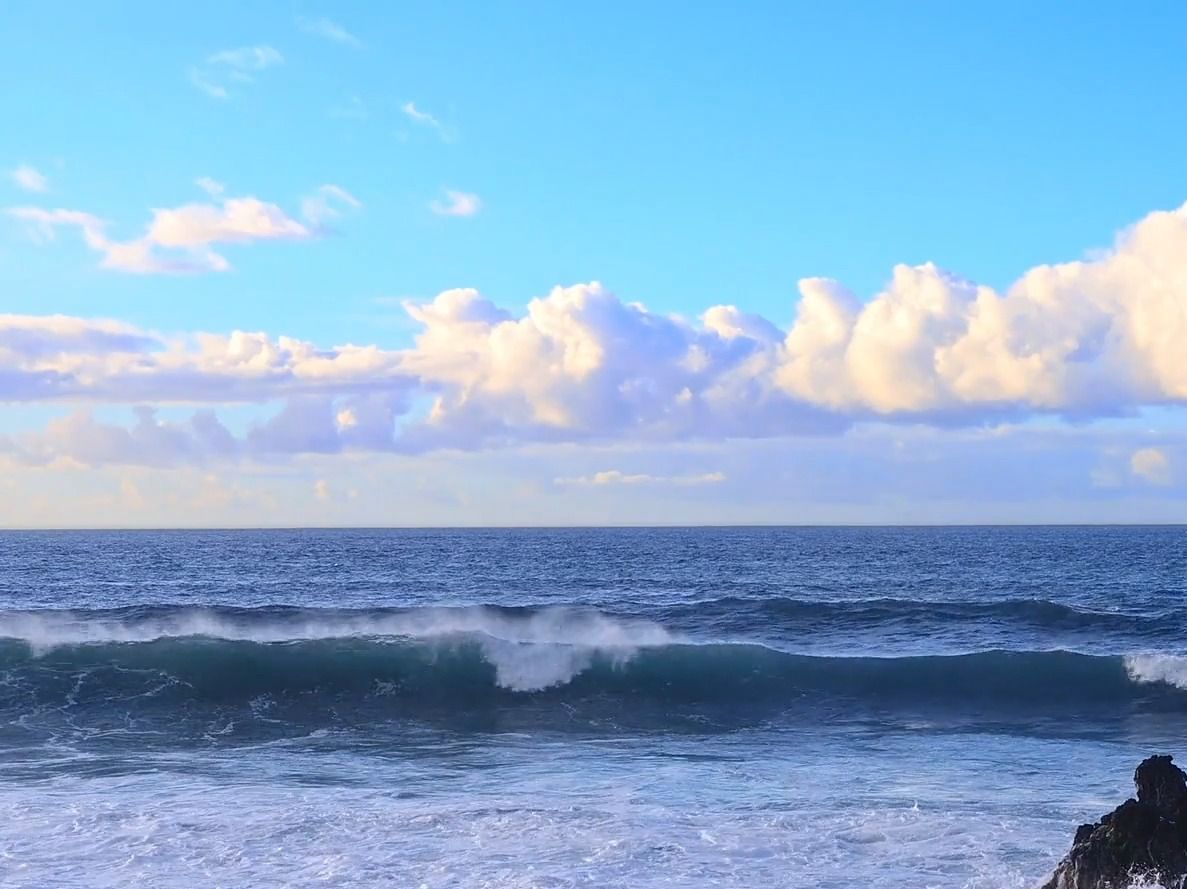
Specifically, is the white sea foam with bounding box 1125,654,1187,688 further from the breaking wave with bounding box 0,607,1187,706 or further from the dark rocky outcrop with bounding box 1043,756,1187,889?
the dark rocky outcrop with bounding box 1043,756,1187,889

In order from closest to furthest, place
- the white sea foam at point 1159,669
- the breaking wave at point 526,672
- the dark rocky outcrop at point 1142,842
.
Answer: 1. the dark rocky outcrop at point 1142,842
2. the breaking wave at point 526,672
3. the white sea foam at point 1159,669

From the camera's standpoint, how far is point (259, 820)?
43.2 ft

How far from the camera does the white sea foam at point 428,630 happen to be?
25.2 meters

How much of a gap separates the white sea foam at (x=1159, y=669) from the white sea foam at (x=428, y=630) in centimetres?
1044

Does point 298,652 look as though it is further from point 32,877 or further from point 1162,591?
point 1162,591

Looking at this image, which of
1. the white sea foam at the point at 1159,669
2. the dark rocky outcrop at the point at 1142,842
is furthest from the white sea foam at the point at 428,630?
the dark rocky outcrop at the point at 1142,842

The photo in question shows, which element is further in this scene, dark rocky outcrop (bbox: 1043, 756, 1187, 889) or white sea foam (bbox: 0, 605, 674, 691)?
white sea foam (bbox: 0, 605, 674, 691)

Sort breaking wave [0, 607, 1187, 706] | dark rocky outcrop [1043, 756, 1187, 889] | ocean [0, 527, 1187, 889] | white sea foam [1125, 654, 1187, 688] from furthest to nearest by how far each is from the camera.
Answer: white sea foam [1125, 654, 1187, 688], breaking wave [0, 607, 1187, 706], ocean [0, 527, 1187, 889], dark rocky outcrop [1043, 756, 1187, 889]

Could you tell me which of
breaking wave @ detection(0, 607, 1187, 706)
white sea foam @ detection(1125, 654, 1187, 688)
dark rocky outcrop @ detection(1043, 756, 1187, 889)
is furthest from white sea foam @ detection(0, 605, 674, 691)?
dark rocky outcrop @ detection(1043, 756, 1187, 889)

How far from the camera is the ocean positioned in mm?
11781

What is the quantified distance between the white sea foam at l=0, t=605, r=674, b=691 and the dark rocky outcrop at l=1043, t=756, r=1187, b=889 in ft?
51.8

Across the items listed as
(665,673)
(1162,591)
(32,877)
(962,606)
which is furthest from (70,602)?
(1162,591)

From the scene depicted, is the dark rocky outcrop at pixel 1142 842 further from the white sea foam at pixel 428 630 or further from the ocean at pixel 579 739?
the white sea foam at pixel 428 630

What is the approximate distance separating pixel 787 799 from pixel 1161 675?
1368cm
